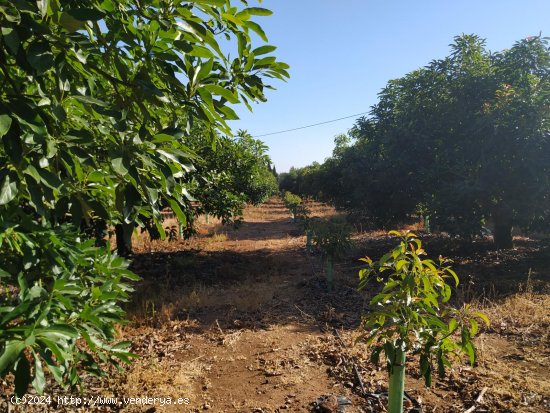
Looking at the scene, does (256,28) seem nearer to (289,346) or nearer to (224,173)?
(289,346)

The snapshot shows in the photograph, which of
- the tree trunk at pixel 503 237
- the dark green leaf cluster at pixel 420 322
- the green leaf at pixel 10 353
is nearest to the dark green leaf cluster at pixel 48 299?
the green leaf at pixel 10 353

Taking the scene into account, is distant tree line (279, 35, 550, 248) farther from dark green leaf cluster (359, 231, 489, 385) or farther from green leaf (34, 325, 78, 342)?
green leaf (34, 325, 78, 342)

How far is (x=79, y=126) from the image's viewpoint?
195 cm

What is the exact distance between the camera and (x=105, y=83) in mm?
1994

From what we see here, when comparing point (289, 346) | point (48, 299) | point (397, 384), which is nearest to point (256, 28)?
point (48, 299)

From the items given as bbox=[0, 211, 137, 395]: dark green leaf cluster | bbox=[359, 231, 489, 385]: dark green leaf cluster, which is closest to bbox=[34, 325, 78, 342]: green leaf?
bbox=[0, 211, 137, 395]: dark green leaf cluster

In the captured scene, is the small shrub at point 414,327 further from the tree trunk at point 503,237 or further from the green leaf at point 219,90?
the tree trunk at point 503,237

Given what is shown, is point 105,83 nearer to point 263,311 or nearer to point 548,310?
point 263,311

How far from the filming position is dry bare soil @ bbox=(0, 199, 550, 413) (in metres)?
3.23

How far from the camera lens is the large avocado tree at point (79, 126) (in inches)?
47.3

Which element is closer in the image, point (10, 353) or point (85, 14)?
point (10, 353)

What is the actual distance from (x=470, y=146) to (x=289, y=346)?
7287mm

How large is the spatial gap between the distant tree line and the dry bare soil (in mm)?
1489

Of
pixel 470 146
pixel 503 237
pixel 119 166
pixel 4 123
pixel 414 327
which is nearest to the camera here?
pixel 4 123
